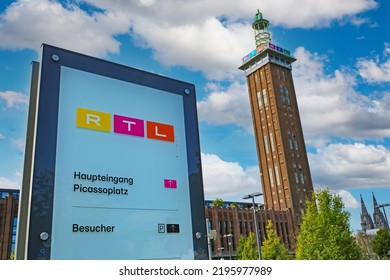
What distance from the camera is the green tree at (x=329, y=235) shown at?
25812 mm

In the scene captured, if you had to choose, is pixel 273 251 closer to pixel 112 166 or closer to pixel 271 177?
pixel 271 177

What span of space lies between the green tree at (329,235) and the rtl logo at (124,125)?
24025 millimetres

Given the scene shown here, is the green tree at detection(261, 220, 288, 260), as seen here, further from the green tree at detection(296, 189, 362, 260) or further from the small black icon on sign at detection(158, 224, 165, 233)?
the small black icon on sign at detection(158, 224, 165, 233)

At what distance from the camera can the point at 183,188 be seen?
5668 mm

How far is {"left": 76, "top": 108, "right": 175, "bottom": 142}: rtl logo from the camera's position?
5.03 metres

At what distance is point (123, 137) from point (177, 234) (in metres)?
1.74

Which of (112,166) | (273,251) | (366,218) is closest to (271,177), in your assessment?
(273,251)

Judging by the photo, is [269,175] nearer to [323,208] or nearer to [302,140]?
[302,140]

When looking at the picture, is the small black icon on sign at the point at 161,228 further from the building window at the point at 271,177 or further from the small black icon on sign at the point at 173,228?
the building window at the point at 271,177

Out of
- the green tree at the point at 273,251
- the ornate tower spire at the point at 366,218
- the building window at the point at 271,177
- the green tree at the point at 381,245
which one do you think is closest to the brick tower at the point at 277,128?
the building window at the point at 271,177

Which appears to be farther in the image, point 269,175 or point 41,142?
point 269,175

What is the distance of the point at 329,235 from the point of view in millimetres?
26719

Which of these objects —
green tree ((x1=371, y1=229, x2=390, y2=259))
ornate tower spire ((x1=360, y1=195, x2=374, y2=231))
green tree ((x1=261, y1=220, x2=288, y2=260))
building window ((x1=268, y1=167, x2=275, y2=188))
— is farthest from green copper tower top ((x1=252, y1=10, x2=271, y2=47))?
ornate tower spire ((x1=360, y1=195, x2=374, y2=231))
